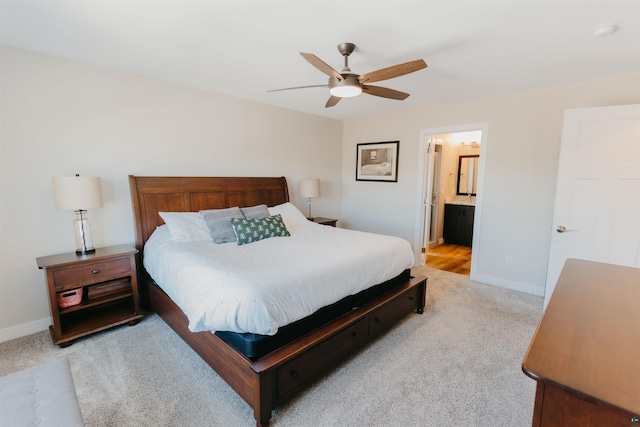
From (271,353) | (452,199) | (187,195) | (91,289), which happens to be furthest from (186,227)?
(452,199)

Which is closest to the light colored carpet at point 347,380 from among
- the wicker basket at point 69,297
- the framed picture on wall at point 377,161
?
the wicker basket at point 69,297

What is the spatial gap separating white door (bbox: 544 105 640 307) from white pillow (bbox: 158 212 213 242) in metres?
3.66

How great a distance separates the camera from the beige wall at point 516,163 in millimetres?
3238

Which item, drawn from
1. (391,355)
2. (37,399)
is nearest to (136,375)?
(37,399)

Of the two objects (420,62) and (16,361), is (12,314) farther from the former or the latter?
(420,62)

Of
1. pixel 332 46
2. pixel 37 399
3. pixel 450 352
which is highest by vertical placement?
pixel 332 46

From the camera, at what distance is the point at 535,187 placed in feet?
11.6

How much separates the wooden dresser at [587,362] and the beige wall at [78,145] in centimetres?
355

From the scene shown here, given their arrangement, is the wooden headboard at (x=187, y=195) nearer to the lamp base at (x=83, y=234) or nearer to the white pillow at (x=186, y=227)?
the white pillow at (x=186, y=227)

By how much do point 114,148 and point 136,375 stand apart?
2.17 m

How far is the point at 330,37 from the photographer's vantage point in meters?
2.16

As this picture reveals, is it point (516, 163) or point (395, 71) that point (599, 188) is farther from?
point (395, 71)

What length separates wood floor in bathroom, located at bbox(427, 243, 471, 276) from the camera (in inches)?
183

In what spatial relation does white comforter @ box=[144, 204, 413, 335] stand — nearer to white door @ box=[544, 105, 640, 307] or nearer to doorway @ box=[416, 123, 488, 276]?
white door @ box=[544, 105, 640, 307]
